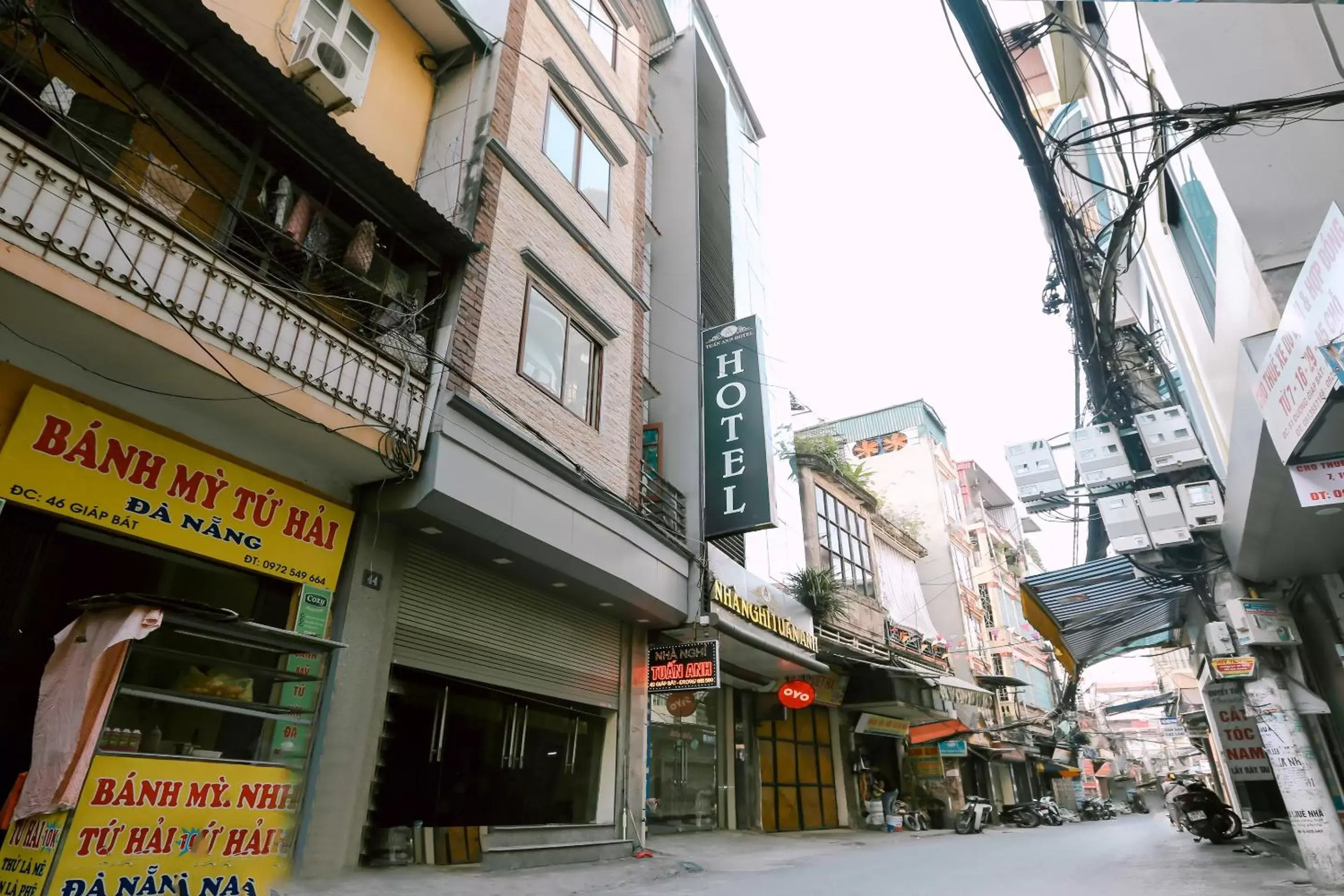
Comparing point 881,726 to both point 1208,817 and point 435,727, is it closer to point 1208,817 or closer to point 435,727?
point 1208,817

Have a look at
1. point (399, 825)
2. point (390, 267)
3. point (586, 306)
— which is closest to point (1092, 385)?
point (586, 306)

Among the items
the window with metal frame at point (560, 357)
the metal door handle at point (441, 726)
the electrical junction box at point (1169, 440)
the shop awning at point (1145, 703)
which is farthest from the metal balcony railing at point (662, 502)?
the shop awning at point (1145, 703)

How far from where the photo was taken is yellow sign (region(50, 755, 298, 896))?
4695mm

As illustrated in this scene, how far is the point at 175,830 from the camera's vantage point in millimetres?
5066

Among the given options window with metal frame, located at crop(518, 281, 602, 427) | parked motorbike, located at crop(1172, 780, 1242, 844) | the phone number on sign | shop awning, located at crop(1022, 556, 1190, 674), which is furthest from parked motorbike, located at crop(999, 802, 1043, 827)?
the phone number on sign

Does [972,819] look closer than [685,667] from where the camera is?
No

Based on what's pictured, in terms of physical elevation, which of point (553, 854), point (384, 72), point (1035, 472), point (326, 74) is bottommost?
point (553, 854)

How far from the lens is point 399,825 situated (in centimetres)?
802

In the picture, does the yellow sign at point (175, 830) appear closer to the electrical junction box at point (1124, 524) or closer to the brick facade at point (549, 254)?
the brick facade at point (549, 254)

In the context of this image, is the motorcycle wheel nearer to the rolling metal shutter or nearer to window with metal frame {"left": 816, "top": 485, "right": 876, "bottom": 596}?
window with metal frame {"left": 816, "top": 485, "right": 876, "bottom": 596}

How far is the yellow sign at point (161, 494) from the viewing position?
543 centimetres

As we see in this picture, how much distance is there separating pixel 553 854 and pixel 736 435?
739 cm

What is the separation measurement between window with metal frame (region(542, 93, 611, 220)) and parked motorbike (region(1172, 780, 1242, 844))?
16.6m

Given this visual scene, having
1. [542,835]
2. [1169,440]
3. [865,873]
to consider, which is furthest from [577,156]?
[865,873]
